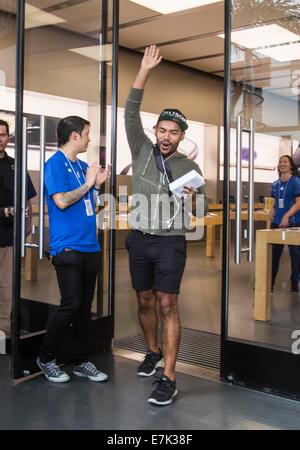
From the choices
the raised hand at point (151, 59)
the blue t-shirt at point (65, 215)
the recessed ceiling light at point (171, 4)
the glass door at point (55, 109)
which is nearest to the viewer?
the raised hand at point (151, 59)

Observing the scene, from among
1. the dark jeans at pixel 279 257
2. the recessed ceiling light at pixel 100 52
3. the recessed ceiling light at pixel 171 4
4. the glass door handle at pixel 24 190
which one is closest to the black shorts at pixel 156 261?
the glass door handle at pixel 24 190

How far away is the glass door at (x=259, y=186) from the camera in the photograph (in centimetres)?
292

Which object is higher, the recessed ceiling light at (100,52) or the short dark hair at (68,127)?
the recessed ceiling light at (100,52)

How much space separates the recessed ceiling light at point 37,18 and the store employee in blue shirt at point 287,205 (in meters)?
1.90

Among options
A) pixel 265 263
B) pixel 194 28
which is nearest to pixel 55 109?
pixel 265 263

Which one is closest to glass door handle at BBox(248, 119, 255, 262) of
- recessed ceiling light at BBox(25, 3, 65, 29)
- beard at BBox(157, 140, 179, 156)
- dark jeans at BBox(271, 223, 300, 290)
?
beard at BBox(157, 140, 179, 156)

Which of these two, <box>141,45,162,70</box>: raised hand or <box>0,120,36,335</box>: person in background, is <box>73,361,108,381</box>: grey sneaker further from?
<box>141,45,162,70</box>: raised hand

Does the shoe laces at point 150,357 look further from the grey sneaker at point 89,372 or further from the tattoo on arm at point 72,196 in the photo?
the tattoo on arm at point 72,196

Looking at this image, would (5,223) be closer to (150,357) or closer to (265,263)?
(150,357)

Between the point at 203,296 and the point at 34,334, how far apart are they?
2781 millimetres

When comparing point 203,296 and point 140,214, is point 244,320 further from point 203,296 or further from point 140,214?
point 203,296

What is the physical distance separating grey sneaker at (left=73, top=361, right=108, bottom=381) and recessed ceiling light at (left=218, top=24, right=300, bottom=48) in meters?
2.05

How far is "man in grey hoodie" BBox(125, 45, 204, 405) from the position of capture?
8.93 ft
